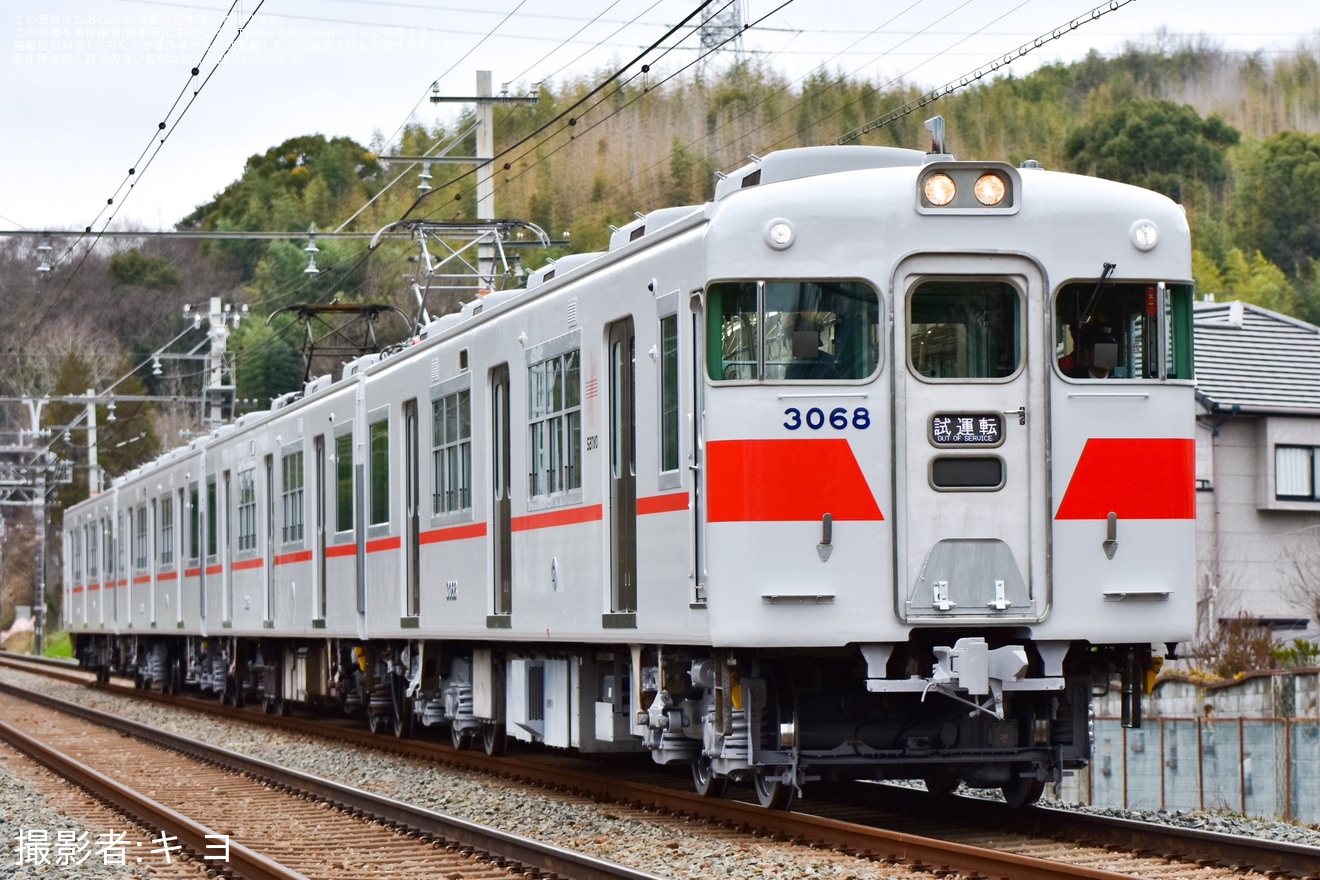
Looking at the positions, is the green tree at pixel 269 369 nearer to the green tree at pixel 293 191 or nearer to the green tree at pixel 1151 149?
the green tree at pixel 293 191

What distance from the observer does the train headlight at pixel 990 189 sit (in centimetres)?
1001

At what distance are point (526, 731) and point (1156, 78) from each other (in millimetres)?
84063

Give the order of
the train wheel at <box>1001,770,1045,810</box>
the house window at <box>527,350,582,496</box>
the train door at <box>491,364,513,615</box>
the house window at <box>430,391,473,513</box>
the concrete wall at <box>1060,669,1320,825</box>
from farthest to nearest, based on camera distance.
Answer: the concrete wall at <box>1060,669,1320,825</box>
the house window at <box>430,391,473,513</box>
the train door at <box>491,364,513,615</box>
the house window at <box>527,350,582,496</box>
the train wheel at <box>1001,770,1045,810</box>

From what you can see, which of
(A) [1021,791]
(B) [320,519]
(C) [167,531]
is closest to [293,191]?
(C) [167,531]

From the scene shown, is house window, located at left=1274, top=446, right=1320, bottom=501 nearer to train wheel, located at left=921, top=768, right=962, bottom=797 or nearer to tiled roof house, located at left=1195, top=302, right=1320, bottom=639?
tiled roof house, located at left=1195, top=302, right=1320, bottom=639

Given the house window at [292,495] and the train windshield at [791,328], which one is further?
the house window at [292,495]

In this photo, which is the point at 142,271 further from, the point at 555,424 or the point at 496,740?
the point at 555,424

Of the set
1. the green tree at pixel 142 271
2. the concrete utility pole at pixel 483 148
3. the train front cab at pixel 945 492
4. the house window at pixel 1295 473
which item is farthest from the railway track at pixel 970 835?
the green tree at pixel 142 271

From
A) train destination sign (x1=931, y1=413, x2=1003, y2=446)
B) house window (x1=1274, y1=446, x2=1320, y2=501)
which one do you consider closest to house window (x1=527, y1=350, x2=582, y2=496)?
train destination sign (x1=931, y1=413, x2=1003, y2=446)

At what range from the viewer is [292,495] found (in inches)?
811

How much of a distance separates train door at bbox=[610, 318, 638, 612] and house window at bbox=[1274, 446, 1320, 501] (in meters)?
27.9

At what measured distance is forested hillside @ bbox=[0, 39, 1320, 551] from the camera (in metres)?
63.0

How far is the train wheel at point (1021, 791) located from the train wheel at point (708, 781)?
1.52 m

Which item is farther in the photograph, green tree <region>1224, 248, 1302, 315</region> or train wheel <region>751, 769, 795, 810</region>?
green tree <region>1224, 248, 1302, 315</region>
